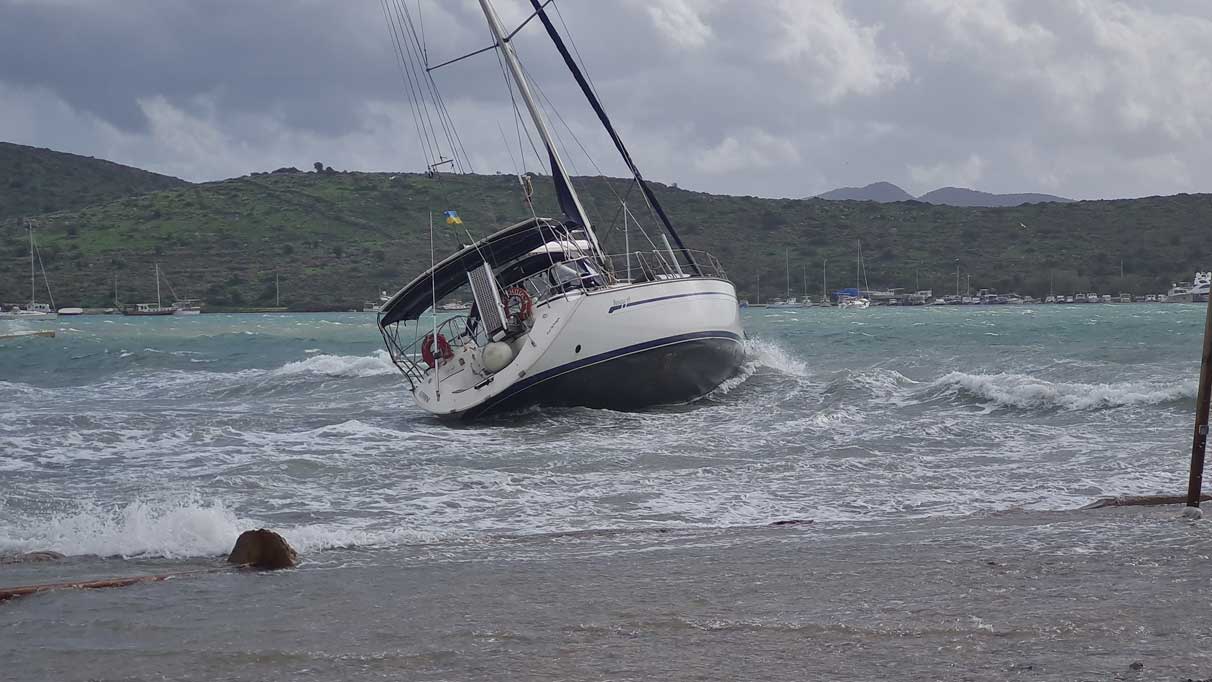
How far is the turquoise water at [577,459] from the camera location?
10312mm

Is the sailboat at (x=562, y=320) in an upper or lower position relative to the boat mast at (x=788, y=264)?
lower

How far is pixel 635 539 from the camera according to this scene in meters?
9.09

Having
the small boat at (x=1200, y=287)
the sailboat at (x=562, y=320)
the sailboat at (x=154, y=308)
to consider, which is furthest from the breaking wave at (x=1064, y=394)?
the sailboat at (x=154, y=308)

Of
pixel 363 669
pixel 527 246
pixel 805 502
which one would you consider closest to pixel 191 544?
pixel 363 669

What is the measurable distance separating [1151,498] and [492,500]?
230 inches

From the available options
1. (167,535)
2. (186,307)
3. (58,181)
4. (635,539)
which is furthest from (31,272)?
(635,539)

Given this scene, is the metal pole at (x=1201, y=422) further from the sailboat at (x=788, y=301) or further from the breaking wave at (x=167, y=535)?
the sailboat at (x=788, y=301)

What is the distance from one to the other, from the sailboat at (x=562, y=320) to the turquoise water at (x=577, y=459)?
1.62 feet

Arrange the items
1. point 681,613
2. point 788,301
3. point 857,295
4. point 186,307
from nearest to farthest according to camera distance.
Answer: point 681,613
point 857,295
point 788,301
point 186,307

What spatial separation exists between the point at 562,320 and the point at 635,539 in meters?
8.86

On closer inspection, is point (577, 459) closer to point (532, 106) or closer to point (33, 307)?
point (532, 106)

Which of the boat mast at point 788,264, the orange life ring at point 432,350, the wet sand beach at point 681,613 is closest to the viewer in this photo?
the wet sand beach at point 681,613

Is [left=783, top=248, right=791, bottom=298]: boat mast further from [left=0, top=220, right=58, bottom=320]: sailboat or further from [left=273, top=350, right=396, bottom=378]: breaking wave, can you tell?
[left=273, top=350, right=396, bottom=378]: breaking wave

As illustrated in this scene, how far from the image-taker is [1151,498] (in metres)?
9.46
